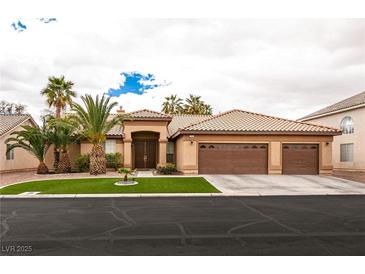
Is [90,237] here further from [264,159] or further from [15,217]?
[264,159]

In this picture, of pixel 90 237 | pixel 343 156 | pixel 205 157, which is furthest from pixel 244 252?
pixel 343 156

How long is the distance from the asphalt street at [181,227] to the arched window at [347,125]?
18.0 meters

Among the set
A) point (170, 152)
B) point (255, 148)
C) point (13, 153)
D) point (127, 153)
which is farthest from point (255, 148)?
point (13, 153)

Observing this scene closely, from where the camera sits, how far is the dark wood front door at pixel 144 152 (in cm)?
2553

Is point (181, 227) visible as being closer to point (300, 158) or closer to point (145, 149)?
point (300, 158)

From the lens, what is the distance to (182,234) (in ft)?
22.7

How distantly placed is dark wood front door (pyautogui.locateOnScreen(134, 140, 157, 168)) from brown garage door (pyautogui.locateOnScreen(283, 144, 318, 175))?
1135 cm

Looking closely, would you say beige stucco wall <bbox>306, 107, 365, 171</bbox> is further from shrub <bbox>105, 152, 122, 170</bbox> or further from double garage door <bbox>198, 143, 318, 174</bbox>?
shrub <bbox>105, 152, 122, 170</bbox>

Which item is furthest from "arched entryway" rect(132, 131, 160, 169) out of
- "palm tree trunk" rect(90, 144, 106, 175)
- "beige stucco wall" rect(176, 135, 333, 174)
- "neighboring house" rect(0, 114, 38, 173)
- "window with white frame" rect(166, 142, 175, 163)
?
"neighboring house" rect(0, 114, 38, 173)

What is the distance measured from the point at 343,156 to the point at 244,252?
1058 inches

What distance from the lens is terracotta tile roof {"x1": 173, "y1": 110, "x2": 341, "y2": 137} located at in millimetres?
21297

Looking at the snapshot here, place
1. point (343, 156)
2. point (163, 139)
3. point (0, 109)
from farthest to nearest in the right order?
point (0, 109) → point (343, 156) → point (163, 139)

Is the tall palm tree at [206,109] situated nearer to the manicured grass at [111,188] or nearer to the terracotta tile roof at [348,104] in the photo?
the terracotta tile roof at [348,104]

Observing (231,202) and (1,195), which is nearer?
(231,202)
